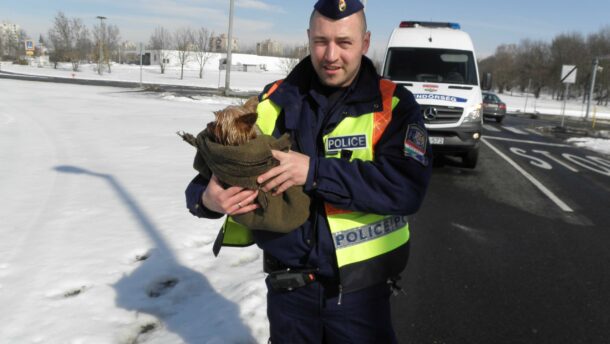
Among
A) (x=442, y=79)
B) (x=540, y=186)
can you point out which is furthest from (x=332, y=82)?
(x=442, y=79)

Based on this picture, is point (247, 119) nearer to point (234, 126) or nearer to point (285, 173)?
point (234, 126)

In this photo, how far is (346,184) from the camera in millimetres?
1540

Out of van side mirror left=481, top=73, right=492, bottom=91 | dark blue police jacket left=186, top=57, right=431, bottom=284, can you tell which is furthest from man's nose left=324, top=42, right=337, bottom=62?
van side mirror left=481, top=73, right=492, bottom=91

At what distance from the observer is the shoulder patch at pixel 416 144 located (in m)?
1.57

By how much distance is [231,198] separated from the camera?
1.50 m

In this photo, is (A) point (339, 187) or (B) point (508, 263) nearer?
(A) point (339, 187)

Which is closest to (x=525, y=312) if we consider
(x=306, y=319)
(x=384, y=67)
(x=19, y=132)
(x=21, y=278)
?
(x=306, y=319)

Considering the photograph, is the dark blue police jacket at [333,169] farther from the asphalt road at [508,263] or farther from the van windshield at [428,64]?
the van windshield at [428,64]

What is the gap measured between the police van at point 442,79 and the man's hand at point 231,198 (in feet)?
24.2

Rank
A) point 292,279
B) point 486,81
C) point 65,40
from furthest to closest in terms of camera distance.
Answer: point 65,40, point 486,81, point 292,279

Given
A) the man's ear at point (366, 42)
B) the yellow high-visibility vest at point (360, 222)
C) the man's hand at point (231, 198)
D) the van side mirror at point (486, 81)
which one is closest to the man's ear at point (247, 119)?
the man's hand at point (231, 198)

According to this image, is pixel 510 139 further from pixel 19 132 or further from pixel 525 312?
pixel 19 132

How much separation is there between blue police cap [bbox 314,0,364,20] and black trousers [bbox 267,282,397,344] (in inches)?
38.9

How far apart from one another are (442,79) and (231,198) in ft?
28.5
